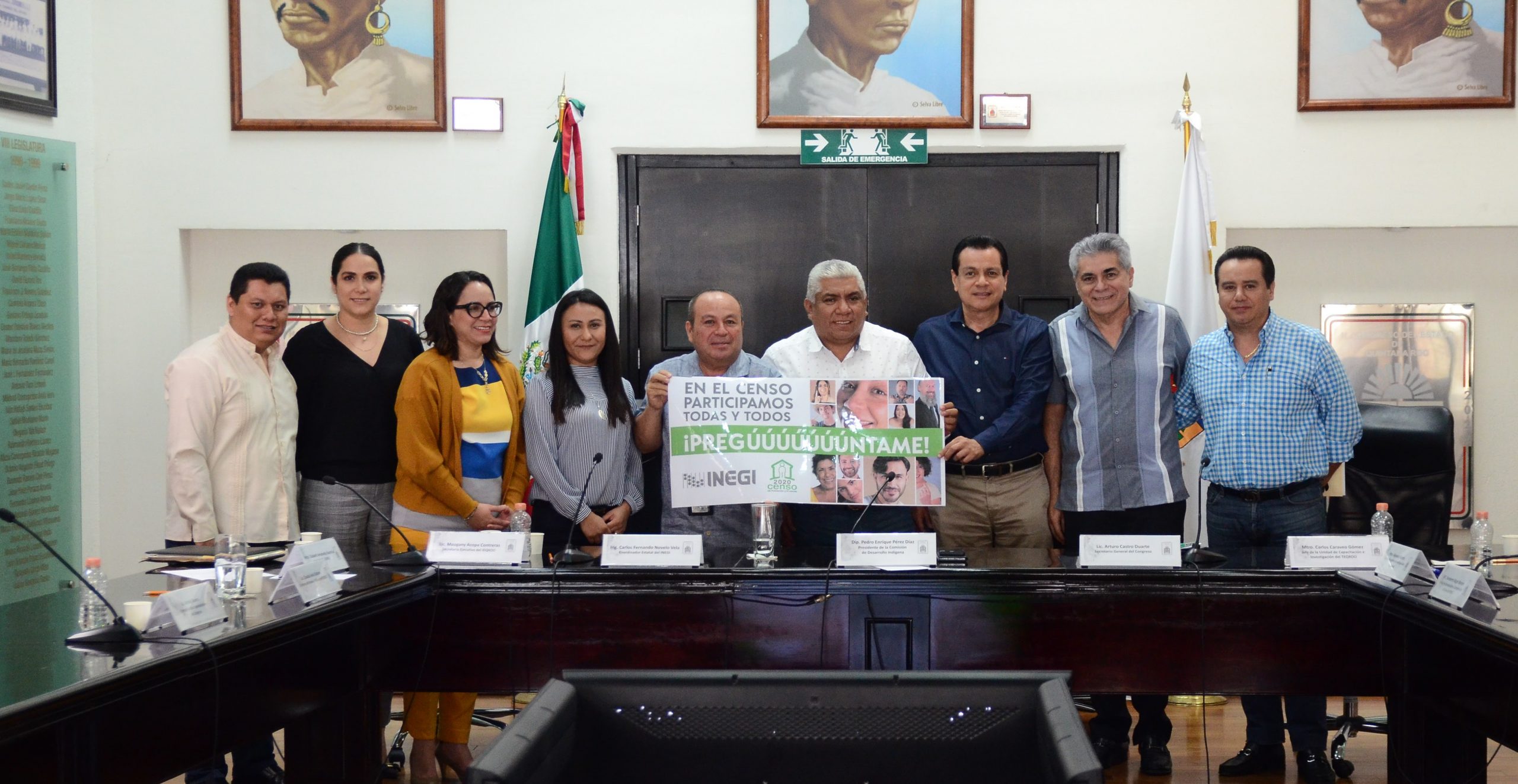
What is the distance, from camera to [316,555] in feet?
8.16

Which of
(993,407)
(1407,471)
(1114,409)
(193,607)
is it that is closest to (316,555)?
(193,607)

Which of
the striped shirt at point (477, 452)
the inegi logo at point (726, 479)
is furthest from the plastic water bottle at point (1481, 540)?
the striped shirt at point (477, 452)

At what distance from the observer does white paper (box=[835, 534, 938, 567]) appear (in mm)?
2803

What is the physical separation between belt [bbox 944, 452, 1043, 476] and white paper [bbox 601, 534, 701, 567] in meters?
1.04

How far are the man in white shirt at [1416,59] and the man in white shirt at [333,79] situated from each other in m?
3.61

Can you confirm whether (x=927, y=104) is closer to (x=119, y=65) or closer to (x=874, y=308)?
(x=874, y=308)

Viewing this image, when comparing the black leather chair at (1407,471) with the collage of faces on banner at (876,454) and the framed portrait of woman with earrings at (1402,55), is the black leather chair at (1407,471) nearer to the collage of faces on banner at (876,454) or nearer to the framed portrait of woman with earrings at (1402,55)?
the framed portrait of woman with earrings at (1402,55)

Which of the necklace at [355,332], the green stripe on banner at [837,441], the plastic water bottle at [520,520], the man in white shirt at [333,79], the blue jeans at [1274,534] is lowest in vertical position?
the blue jeans at [1274,534]

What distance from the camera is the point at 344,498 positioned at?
11.6ft

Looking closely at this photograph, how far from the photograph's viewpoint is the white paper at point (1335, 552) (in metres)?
2.79

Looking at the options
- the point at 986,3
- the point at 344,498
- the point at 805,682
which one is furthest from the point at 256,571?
the point at 986,3

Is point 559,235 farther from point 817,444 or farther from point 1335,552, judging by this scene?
point 1335,552

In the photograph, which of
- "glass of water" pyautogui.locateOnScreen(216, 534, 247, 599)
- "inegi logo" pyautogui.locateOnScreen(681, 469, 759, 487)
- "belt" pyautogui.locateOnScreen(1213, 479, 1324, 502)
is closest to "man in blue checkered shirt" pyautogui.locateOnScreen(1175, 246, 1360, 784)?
"belt" pyautogui.locateOnScreen(1213, 479, 1324, 502)

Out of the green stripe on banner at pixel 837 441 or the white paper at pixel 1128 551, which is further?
the green stripe on banner at pixel 837 441
